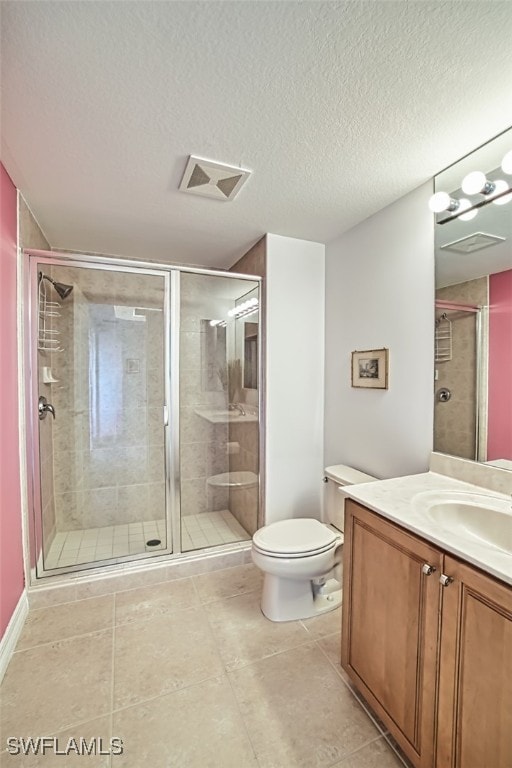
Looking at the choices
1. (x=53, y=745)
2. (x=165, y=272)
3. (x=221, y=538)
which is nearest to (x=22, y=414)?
(x=165, y=272)

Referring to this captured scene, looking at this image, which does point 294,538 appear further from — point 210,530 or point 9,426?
point 9,426

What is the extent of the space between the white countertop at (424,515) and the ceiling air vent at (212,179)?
1547 millimetres

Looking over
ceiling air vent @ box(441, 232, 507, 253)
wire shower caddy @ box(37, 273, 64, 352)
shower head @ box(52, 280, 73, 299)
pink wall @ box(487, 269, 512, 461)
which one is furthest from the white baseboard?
ceiling air vent @ box(441, 232, 507, 253)

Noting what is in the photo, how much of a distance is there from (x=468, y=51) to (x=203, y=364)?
2.27 meters

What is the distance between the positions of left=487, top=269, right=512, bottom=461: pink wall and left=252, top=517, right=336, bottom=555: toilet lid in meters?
0.91

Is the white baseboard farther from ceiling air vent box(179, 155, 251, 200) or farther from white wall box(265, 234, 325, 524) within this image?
ceiling air vent box(179, 155, 251, 200)

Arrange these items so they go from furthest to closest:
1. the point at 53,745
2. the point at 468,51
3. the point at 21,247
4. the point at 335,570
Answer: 1. the point at 335,570
2. the point at 21,247
3. the point at 53,745
4. the point at 468,51

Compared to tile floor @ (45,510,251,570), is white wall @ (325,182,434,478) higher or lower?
higher

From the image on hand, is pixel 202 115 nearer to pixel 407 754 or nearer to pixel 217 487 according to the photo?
pixel 407 754

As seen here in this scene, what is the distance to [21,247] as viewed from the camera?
183 cm

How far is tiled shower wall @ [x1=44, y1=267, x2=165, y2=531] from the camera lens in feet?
8.48

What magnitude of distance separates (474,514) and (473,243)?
3.86ft

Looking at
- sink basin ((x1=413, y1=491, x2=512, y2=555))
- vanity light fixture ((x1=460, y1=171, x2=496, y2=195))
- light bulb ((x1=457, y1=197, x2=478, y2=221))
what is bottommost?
sink basin ((x1=413, y1=491, x2=512, y2=555))

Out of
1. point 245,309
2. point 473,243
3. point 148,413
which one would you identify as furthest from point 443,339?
point 148,413
